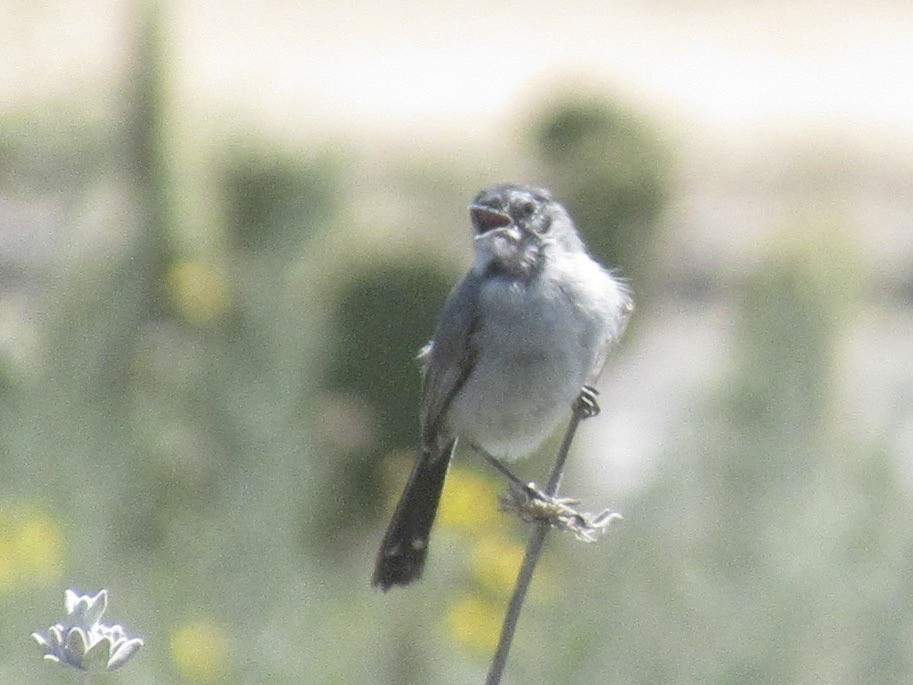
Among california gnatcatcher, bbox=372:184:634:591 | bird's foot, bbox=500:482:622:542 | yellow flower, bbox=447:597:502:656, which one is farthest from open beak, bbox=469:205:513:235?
yellow flower, bbox=447:597:502:656

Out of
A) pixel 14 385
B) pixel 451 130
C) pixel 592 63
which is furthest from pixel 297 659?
pixel 592 63

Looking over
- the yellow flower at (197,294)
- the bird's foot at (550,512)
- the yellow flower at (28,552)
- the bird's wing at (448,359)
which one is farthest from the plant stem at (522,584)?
the yellow flower at (197,294)

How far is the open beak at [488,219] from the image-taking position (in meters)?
3.25

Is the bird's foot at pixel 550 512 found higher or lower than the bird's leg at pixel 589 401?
higher

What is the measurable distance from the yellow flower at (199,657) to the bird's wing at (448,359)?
1007 millimetres

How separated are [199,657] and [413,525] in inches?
42.6

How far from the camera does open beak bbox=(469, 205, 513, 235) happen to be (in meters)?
3.25

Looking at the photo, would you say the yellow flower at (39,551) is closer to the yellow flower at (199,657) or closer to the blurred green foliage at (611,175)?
the yellow flower at (199,657)

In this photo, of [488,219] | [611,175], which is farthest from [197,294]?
[488,219]

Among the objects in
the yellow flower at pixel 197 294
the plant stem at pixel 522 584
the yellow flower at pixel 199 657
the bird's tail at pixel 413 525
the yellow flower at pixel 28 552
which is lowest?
the yellow flower at pixel 199 657

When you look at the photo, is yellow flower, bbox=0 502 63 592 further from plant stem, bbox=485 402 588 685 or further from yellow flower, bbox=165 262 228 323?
plant stem, bbox=485 402 588 685

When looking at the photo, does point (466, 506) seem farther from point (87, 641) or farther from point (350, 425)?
point (87, 641)

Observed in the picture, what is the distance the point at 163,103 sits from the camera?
7277mm

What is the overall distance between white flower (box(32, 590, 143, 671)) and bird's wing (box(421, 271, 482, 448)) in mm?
2105
